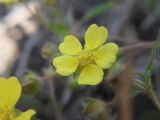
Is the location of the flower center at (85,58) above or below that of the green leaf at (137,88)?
above

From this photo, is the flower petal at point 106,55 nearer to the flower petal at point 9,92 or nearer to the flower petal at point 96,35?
the flower petal at point 96,35

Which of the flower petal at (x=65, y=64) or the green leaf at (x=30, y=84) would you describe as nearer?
the flower petal at (x=65, y=64)

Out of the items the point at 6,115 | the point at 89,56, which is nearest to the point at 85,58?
the point at 89,56

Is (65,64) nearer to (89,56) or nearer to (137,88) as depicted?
(89,56)

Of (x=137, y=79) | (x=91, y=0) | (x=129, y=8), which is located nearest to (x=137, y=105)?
(x=137, y=79)

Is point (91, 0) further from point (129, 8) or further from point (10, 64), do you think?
point (10, 64)

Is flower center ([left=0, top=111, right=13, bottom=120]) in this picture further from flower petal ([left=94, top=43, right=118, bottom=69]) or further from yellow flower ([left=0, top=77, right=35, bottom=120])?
flower petal ([left=94, top=43, right=118, bottom=69])

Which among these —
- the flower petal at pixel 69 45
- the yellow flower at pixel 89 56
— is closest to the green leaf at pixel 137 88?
the yellow flower at pixel 89 56
